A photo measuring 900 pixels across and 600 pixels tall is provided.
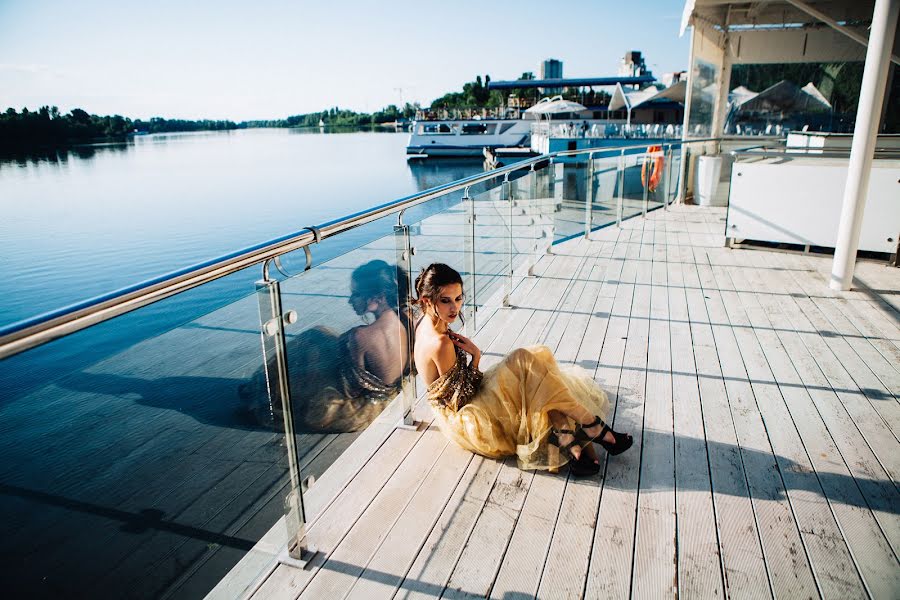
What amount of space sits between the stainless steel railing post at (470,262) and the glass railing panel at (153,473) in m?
1.88

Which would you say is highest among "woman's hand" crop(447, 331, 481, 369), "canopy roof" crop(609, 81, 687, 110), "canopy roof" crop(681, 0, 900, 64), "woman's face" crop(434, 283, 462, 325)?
"canopy roof" crop(609, 81, 687, 110)

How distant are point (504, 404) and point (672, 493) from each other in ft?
2.34

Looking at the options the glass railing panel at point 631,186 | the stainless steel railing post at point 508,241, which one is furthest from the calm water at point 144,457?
the glass railing panel at point 631,186

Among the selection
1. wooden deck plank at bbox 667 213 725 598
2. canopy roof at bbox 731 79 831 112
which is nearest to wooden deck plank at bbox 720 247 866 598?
wooden deck plank at bbox 667 213 725 598

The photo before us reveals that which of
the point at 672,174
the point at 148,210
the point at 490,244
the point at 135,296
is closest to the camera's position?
the point at 135,296

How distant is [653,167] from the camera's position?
8055 mm

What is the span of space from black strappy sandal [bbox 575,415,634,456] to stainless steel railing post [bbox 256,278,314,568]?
1.11 m

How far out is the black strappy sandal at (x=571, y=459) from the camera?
2.15 meters

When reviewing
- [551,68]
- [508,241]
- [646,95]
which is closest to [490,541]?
[508,241]

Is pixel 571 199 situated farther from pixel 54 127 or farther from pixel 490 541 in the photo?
pixel 54 127

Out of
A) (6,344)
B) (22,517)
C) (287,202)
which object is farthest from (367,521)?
(287,202)

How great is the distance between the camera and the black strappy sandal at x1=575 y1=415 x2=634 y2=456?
86.6 inches

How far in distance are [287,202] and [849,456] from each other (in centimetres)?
2748

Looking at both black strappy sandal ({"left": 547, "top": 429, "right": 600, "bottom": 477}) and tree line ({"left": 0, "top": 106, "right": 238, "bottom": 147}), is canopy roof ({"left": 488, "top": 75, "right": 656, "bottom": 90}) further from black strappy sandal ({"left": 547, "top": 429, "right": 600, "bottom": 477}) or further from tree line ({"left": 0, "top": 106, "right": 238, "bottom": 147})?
black strappy sandal ({"left": 547, "top": 429, "right": 600, "bottom": 477})
